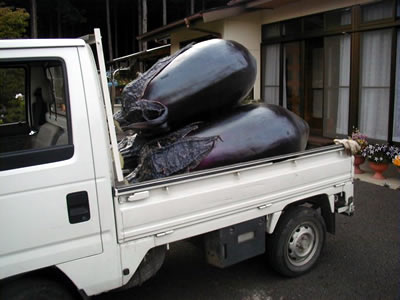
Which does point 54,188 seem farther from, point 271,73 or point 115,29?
point 115,29

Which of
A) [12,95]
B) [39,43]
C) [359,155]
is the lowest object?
[359,155]

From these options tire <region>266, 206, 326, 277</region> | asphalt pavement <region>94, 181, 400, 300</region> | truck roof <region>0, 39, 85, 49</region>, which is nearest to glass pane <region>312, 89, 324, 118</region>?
asphalt pavement <region>94, 181, 400, 300</region>

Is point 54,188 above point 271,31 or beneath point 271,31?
beneath

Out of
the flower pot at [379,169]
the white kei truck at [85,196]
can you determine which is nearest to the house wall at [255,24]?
the flower pot at [379,169]

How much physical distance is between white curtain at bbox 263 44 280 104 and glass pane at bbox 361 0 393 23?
2.56m

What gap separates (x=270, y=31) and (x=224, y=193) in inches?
304

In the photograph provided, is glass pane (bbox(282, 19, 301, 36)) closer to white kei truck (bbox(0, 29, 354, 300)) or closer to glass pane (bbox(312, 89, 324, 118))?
glass pane (bbox(312, 89, 324, 118))

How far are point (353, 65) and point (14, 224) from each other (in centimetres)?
688

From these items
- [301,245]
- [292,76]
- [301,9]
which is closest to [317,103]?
[292,76]

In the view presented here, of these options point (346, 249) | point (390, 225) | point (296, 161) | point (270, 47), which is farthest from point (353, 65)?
point (296, 161)

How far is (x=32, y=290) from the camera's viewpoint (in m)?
2.37

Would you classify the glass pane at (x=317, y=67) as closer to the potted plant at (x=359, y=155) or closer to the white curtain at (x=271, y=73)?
the white curtain at (x=271, y=73)

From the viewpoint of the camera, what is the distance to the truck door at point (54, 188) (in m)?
2.24

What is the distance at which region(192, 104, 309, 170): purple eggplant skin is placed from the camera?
3221 millimetres
